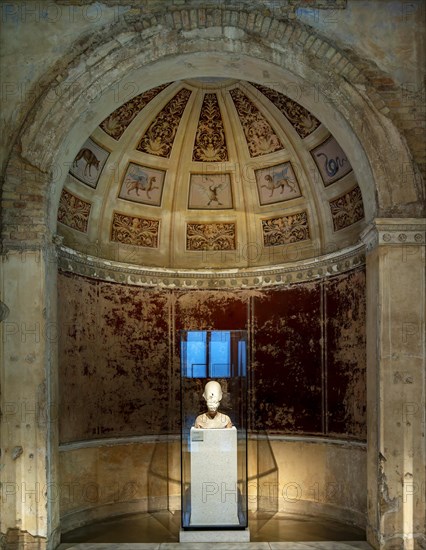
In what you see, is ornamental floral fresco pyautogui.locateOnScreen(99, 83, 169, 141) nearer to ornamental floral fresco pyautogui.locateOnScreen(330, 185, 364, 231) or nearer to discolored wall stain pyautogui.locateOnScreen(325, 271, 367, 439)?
ornamental floral fresco pyautogui.locateOnScreen(330, 185, 364, 231)

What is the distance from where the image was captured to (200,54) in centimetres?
744

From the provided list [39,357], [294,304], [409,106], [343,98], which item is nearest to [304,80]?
[343,98]

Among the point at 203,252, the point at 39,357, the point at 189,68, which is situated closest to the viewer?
the point at 39,357

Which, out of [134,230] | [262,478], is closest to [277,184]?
[134,230]

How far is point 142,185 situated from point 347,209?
297 centimetres

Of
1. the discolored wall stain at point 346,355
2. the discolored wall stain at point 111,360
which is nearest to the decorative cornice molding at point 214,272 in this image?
the discolored wall stain at point 111,360

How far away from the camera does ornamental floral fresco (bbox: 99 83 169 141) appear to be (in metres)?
8.77

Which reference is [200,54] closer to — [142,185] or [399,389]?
[142,185]

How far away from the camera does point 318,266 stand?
30.3 ft

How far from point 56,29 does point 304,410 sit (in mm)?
5847

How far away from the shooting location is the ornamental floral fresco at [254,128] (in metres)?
9.30

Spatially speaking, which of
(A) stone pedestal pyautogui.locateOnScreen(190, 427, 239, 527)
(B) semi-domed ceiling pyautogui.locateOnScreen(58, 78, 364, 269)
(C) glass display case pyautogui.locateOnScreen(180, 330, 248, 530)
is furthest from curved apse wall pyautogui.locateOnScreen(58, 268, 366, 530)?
(A) stone pedestal pyautogui.locateOnScreen(190, 427, 239, 527)

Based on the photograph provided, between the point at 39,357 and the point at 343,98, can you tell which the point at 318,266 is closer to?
the point at 343,98

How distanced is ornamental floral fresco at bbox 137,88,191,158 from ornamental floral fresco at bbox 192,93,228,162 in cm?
33
